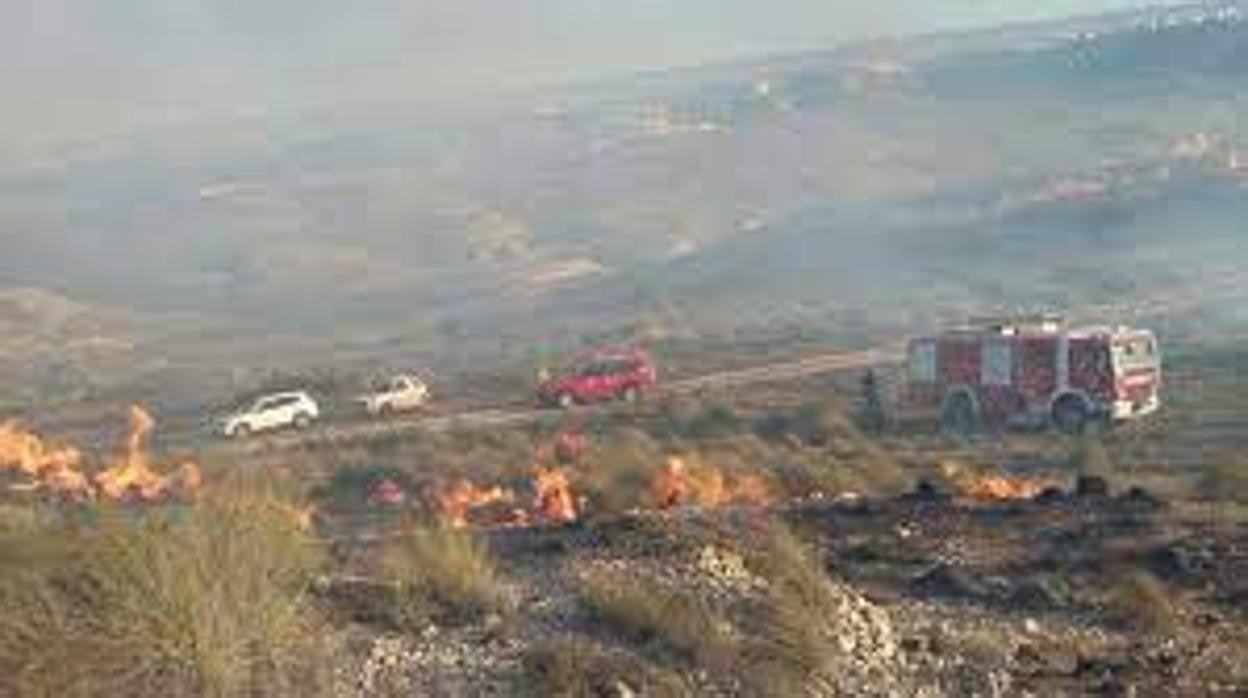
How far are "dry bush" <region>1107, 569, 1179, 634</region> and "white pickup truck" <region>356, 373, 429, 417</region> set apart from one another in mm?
42147

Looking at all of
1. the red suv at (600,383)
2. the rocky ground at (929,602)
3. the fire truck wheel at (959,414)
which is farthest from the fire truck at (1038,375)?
the rocky ground at (929,602)

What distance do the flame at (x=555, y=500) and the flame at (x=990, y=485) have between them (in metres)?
5.12

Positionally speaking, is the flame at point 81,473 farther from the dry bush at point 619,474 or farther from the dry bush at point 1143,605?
the dry bush at point 1143,605

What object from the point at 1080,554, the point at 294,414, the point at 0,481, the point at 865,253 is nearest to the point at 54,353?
the point at 865,253

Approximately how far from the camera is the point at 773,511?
2562cm

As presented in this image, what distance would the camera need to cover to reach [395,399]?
2414 inches

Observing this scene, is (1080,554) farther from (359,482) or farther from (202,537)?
(359,482)

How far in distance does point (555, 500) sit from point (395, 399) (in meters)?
30.5

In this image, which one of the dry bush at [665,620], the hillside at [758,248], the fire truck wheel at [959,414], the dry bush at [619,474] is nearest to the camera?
the dry bush at [665,620]

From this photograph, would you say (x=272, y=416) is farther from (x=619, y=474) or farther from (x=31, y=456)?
(x=619, y=474)

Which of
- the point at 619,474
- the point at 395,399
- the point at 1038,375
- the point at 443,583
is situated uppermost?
the point at 443,583

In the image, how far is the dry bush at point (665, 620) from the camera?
1550 centimetres

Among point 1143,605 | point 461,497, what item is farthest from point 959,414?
point 1143,605

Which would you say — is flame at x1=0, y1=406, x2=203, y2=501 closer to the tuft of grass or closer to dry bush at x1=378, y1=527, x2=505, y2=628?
dry bush at x1=378, y1=527, x2=505, y2=628
